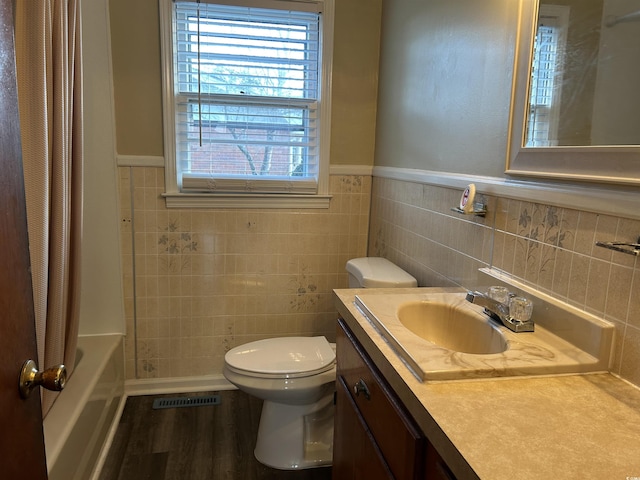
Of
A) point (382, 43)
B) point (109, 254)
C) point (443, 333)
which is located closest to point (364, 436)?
point (443, 333)

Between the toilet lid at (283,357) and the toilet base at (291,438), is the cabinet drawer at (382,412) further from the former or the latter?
the toilet base at (291,438)

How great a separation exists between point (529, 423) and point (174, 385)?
2139 millimetres

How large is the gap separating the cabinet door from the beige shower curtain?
36.0 inches

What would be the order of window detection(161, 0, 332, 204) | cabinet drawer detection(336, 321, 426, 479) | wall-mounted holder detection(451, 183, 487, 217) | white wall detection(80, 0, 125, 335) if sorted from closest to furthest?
cabinet drawer detection(336, 321, 426, 479) → wall-mounted holder detection(451, 183, 487, 217) → white wall detection(80, 0, 125, 335) → window detection(161, 0, 332, 204)

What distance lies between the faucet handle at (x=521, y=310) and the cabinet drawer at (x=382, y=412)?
387mm

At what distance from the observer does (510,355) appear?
3.52 ft

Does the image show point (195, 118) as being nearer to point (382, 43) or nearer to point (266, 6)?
point (266, 6)

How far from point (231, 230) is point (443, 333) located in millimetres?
1384

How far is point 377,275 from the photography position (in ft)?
6.48

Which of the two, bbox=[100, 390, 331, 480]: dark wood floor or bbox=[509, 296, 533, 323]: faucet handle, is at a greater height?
bbox=[509, 296, 533, 323]: faucet handle

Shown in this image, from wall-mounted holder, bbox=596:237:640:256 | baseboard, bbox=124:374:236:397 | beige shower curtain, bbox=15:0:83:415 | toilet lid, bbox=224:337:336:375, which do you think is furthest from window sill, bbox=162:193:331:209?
wall-mounted holder, bbox=596:237:640:256

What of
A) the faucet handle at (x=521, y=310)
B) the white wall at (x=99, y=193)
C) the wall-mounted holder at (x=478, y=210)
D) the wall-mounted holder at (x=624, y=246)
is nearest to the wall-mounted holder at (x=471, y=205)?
the wall-mounted holder at (x=478, y=210)

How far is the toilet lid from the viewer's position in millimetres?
1918

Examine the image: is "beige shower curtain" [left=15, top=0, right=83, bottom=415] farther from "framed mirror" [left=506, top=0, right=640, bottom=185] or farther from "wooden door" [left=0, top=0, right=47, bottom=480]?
"framed mirror" [left=506, top=0, right=640, bottom=185]
